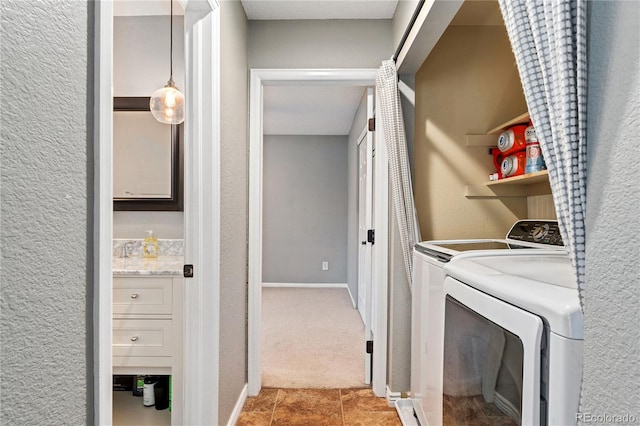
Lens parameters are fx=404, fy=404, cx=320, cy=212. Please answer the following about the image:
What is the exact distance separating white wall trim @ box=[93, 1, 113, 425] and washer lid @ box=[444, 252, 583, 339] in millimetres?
876

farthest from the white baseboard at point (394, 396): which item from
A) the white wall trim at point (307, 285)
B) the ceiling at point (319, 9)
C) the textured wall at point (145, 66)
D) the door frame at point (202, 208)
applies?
the white wall trim at point (307, 285)

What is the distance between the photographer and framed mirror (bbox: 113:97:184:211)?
2625 mm

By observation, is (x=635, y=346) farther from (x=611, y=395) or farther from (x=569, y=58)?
(x=569, y=58)

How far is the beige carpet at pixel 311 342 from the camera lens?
279cm

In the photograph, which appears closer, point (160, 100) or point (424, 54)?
point (424, 54)

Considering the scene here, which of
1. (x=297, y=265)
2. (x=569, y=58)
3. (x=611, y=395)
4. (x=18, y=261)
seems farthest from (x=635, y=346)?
(x=297, y=265)

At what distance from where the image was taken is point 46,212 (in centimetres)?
65

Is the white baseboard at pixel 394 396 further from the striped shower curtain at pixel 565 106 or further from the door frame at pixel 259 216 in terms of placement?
the striped shower curtain at pixel 565 106

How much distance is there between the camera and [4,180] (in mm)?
567

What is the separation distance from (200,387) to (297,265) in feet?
14.6

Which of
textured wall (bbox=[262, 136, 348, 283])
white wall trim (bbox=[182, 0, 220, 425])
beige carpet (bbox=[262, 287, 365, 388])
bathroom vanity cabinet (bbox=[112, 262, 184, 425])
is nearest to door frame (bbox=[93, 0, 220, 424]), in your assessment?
white wall trim (bbox=[182, 0, 220, 425])

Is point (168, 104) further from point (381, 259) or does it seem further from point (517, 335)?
point (517, 335)

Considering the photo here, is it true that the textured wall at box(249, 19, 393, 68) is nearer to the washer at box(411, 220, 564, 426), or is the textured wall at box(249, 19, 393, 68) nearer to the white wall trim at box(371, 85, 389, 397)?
the white wall trim at box(371, 85, 389, 397)

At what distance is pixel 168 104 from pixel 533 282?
2041 mm
